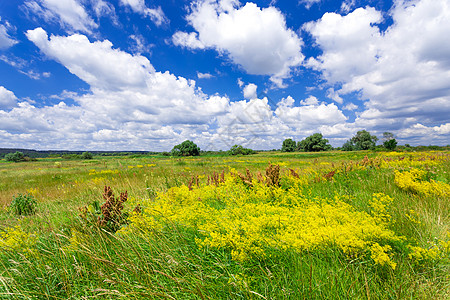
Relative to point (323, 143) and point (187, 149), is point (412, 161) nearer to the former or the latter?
point (187, 149)

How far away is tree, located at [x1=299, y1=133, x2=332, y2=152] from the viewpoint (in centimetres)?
9546

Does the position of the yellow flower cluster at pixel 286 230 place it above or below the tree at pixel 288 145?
below

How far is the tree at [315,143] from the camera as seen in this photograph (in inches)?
3758

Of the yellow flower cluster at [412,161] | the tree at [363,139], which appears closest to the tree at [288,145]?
the tree at [363,139]

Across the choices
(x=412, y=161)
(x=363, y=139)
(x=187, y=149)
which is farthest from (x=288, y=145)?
(x=412, y=161)

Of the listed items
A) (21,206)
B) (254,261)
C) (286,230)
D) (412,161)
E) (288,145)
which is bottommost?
(21,206)

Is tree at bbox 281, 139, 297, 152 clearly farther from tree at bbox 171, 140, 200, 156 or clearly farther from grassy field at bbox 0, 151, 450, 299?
grassy field at bbox 0, 151, 450, 299

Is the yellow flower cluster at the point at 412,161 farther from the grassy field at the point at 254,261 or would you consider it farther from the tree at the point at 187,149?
the tree at the point at 187,149

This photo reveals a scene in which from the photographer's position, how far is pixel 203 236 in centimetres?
274

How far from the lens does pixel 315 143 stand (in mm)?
99500

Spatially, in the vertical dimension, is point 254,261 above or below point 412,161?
below

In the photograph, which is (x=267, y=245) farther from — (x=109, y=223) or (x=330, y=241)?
(x=109, y=223)

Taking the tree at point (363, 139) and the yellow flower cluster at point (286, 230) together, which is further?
the tree at point (363, 139)

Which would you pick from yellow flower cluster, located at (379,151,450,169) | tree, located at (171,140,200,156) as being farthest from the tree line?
yellow flower cluster, located at (379,151,450,169)
